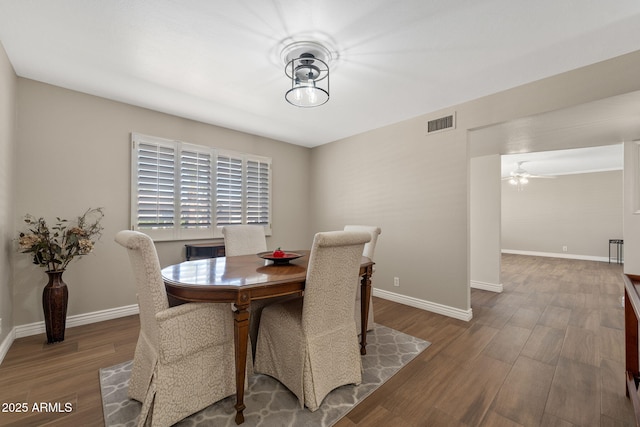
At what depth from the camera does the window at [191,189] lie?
125 inches

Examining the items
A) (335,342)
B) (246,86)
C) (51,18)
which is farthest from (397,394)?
(51,18)

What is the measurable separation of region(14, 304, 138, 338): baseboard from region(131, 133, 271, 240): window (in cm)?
89

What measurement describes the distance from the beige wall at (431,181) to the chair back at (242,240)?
176 cm

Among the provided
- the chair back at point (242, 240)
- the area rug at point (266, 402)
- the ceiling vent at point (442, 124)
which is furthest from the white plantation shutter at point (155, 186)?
the ceiling vent at point (442, 124)

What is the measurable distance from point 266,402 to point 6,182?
110 inches

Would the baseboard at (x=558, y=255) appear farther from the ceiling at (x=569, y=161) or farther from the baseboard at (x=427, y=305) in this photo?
the baseboard at (x=427, y=305)

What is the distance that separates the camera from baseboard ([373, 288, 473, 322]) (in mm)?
3043

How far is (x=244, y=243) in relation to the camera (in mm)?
2893

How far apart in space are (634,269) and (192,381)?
5.32 m

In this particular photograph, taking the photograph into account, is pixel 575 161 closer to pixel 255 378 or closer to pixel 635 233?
pixel 635 233

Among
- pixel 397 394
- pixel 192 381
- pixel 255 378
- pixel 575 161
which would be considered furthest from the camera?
pixel 575 161

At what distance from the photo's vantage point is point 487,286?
428 cm

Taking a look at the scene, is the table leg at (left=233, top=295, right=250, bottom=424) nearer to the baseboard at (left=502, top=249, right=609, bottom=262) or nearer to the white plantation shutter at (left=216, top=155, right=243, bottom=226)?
the white plantation shutter at (left=216, top=155, right=243, bottom=226)

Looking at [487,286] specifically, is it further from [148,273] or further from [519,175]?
[148,273]
